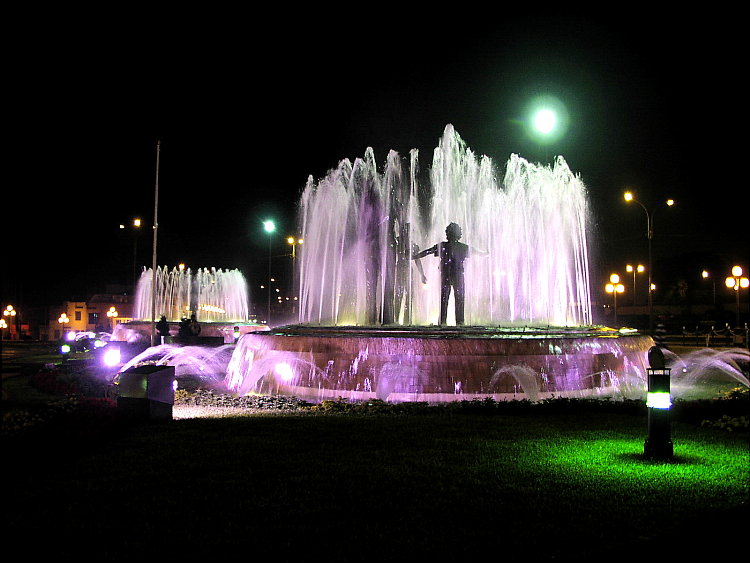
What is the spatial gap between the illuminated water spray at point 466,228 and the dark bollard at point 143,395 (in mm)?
11382

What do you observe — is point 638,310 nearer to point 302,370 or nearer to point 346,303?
point 346,303

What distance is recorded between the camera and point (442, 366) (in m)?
13.4

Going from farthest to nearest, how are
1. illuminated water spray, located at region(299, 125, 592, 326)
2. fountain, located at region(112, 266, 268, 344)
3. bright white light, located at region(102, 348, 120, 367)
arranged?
fountain, located at region(112, 266, 268, 344), illuminated water spray, located at region(299, 125, 592, 326), bright white light, located at region(102, 348, 120, 367)

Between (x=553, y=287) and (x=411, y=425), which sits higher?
(x=553, y=287)

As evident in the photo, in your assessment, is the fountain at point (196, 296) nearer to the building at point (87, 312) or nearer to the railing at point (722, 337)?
the building at point (87, 312)

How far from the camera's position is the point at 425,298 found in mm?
23172

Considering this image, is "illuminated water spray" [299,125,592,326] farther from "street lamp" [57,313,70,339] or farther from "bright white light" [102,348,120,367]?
"street lamp" [57,313,70,339]

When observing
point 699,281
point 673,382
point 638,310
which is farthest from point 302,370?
point 699,281

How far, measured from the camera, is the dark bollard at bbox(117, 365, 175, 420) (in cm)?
1023

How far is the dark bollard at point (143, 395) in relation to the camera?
10.2 meters

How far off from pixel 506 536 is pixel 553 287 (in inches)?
912

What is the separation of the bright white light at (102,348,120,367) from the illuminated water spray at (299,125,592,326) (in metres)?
6.89

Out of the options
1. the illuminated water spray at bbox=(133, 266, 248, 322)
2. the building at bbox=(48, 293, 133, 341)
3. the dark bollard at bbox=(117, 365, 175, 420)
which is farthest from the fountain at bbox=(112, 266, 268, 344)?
the dark bollard at bbox=(117, 365, 175, 420)

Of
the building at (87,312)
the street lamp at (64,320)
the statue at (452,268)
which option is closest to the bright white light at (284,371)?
the statue at (452,268)
